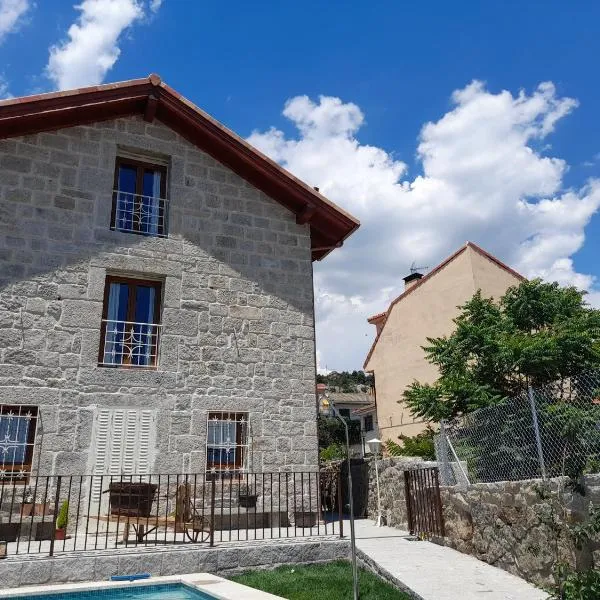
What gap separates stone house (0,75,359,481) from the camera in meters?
9.90

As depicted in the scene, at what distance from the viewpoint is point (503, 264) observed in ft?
64.7

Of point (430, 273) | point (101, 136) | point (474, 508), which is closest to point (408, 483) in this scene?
point (474, 508)

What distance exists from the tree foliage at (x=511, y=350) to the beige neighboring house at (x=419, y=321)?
3.60 meters

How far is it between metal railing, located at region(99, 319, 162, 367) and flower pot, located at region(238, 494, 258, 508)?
2922 mm

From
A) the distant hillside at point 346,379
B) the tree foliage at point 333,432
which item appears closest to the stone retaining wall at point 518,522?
the tree foliage at point 333,432

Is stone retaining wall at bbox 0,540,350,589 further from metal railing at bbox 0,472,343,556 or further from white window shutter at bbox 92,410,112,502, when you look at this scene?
white window shutter at bbox 92,410,112,502

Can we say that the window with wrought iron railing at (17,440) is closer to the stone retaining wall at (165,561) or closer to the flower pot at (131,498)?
the flower pot at (131,498)

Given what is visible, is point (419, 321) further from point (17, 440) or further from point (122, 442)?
point (17, 440)

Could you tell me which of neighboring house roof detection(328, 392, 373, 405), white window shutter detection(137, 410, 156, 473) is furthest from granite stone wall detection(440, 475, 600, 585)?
neighboring house roof detection(328, 392, 373, 405)

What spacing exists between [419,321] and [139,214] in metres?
12.4

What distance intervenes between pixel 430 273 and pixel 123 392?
13217 mm

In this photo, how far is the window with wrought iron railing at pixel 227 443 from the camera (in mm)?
10602

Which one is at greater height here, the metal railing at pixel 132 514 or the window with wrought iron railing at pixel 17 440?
the window with wrought iron railing at pixel 17 440

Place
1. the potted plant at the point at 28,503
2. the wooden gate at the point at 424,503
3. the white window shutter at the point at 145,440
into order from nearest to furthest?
the wooden gate at the point at 424,503
the potted plant at the point at 28,503
the white window shutter at the point at 145,440
